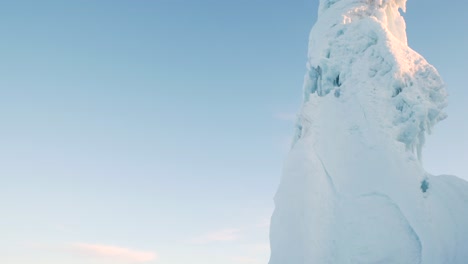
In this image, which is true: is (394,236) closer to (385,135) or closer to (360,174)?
(360,174)

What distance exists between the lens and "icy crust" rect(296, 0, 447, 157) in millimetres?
21281

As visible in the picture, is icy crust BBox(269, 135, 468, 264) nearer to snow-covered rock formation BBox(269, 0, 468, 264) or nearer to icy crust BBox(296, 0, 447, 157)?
snow-covered rock formation BBox(269, 0, 468, 264)

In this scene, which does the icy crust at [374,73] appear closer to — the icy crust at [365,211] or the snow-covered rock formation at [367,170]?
the snow-covered rock formation at [367,170]

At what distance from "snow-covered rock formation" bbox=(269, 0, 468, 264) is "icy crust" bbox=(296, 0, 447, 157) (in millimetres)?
61

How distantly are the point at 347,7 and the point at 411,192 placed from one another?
12.6m

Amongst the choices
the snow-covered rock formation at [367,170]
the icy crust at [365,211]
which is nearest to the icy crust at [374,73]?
the snow-covered rock formation at [367,170]

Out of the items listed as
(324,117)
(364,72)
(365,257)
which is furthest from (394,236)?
(364,72)

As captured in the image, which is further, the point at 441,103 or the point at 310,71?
the point at 310,71

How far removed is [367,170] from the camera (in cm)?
2078

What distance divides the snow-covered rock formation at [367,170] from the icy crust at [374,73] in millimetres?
61

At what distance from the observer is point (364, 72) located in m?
22.7

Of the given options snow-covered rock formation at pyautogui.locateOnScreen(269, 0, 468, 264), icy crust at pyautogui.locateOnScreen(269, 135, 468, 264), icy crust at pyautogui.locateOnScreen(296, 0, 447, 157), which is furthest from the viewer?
icy crust at pyautogui.locateOnScreen(296, 0, 447, 157)

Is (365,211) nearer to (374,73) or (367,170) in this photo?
(367,170)

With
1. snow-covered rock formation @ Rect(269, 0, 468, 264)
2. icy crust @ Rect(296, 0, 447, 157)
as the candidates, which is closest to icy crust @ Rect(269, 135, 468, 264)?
snow-covered rock formation @ Rect(269, 0, 468, 264)
